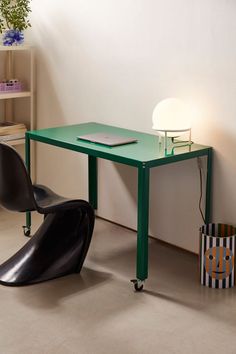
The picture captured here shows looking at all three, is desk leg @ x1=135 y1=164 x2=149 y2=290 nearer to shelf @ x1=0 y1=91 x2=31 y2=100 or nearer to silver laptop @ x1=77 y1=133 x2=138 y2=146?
silver laptop @ x1=77 y1=133 x2=138 y2=146

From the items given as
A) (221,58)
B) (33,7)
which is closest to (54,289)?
(221,58)

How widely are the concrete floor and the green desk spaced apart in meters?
0.19

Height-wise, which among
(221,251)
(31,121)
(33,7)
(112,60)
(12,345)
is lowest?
(12,345)

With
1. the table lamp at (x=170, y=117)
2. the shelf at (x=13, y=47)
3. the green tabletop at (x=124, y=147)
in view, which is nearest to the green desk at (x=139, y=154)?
the green tabletop at (x=124, y=147)

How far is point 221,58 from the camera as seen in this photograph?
3428 millimetres

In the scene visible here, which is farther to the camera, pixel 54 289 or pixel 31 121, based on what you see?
pixel 31 121

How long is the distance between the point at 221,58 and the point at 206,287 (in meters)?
1.18

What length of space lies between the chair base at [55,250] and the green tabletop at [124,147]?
0.32 m

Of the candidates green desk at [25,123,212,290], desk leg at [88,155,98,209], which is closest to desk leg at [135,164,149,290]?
green desk at [25,123,212,290]

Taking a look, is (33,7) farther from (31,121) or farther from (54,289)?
(54,289)

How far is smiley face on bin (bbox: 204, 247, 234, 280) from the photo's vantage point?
334 cm

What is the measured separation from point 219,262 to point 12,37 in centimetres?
211

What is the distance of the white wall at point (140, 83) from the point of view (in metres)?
3.48

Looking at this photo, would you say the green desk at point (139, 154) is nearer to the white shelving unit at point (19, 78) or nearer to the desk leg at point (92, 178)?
the desk leg at point (92, 178)
